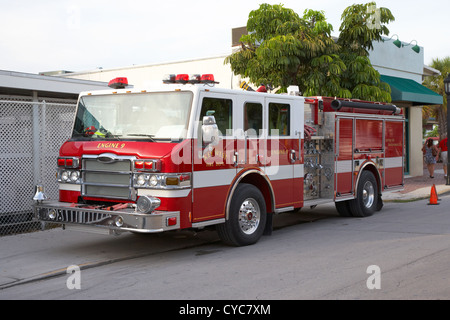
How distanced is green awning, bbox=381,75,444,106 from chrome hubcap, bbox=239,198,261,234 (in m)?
13.2

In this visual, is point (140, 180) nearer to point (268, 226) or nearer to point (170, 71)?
point (268, 226)

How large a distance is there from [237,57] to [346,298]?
11.3m

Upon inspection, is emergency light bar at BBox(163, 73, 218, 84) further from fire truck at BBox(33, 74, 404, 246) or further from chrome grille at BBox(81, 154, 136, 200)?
chrome grille at BBox(81, 154, 136, 200)

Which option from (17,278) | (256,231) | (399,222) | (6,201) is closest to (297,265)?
(256,231)

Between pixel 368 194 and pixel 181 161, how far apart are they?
6100 mm

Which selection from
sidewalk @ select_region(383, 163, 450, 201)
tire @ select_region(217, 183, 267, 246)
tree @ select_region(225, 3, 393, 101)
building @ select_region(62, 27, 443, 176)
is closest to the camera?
tire @ select_region(217, 183, 267, 246)

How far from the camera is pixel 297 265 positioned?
7.05 m

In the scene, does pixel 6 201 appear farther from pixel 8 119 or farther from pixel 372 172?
pixel 372 172

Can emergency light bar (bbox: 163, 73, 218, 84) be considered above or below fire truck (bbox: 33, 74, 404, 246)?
above

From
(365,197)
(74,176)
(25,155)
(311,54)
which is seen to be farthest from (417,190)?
(74,176)

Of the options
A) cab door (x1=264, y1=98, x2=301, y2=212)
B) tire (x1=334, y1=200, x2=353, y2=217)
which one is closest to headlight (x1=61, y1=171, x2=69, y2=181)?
cab door (x1=264, y1=98, x2=301, y2=212)

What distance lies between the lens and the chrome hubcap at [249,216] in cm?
832

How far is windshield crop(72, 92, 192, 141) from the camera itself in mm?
7461

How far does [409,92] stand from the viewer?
816 inches
